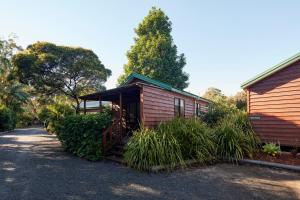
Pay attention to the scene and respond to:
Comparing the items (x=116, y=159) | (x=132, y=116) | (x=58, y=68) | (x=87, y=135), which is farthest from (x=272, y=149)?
(x=58, y=68)

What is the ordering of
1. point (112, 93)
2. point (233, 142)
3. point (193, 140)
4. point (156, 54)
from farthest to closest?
point (156, 54), point (112, 93), point (233, 142), point (193, 140)

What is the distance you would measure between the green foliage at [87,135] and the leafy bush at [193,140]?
107 inches

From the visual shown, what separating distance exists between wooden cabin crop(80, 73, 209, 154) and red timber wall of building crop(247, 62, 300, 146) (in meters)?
4.24

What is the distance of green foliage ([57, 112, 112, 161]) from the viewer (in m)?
9.12

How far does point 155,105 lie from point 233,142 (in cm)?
396

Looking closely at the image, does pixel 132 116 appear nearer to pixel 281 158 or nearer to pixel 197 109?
pixel 197 109

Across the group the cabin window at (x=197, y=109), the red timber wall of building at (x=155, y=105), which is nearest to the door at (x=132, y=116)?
the red timber wall of building at (x=155, y=105)

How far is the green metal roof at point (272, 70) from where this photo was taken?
8855 millimetres

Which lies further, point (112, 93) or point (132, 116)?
point (132, 116)

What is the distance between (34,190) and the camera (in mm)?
5145

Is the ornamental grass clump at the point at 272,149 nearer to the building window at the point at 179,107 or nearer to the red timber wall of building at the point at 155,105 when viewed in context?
the red timber wall of building at the point at 155,105

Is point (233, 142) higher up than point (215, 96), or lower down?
lower down

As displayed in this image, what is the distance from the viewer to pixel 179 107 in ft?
44.0

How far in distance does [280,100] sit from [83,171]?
856 centimetres
